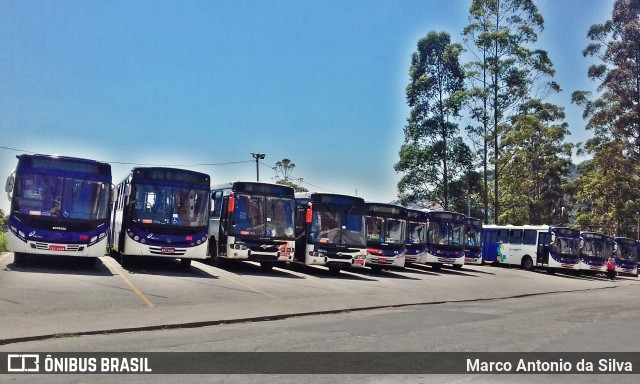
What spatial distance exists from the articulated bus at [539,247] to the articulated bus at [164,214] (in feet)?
85.8

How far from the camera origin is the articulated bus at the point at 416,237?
31.0m

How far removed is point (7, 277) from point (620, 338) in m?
14.2

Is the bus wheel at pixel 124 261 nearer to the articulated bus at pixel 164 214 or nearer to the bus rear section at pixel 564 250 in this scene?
the articulated bus at pixel 164 214

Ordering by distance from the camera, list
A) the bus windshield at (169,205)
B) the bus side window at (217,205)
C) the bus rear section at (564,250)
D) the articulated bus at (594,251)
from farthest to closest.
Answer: the articulated bus at (594,251), the bus rear section at (564,250), the bus side window at (217,205), the bus windshield at (169,205)

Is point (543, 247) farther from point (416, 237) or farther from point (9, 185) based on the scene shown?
point (9, 185)

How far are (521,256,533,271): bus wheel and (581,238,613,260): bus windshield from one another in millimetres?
3422

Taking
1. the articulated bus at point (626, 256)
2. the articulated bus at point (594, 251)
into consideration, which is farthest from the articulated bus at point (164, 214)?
the articulated bus at point (626, 256)

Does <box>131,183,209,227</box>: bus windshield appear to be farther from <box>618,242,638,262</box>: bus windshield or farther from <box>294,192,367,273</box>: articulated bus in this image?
<box>618,242,638,262</box>: bus windshield

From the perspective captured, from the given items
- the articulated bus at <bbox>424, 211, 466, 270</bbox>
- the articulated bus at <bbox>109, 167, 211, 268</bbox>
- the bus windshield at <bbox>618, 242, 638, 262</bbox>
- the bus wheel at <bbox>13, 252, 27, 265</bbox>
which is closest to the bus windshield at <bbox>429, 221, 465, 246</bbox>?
the articulated bus at <bbox>424, 211, 466, 270</bbox>

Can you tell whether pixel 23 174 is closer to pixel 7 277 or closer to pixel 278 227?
pixel 7 277

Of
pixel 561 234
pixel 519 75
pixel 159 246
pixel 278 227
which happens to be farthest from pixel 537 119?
pixel 159 246

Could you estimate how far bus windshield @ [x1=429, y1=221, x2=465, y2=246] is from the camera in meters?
32.2

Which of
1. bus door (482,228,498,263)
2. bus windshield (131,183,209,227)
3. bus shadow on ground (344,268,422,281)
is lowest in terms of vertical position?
bus shadow on ground (344,268,422,281)

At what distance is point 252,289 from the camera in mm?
17234
